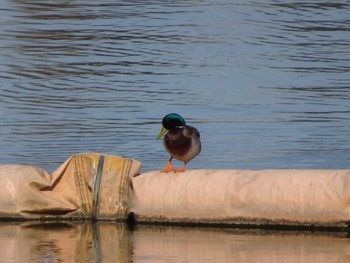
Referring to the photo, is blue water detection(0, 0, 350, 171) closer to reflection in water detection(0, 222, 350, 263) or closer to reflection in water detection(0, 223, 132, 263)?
reflection in water detection(0, 223, 132, 263)

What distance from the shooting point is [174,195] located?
865 cm

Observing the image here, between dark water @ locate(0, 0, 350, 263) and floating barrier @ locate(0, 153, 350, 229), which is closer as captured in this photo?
dark water @ locate(0, 0, 350, 263)

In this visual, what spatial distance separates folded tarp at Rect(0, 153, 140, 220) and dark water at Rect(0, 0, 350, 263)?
18 cm

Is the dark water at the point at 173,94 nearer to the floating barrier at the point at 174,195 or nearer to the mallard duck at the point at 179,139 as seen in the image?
the floating barrier at the point at 174,195

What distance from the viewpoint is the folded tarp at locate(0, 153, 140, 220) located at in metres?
8.78

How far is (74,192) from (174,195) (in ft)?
2.25

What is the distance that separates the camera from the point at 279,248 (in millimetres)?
7723

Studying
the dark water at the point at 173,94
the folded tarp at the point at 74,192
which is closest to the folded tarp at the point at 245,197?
the folded tarp at the point at 74,192

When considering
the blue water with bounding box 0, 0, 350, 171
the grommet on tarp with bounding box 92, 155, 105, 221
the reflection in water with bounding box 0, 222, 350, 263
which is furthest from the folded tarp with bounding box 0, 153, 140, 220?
the blue water with bounding box 0, 0, 350, 171

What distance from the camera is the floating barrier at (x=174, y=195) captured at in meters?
8.34

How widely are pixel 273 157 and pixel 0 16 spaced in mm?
9621

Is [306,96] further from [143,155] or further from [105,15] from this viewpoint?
[105,15]

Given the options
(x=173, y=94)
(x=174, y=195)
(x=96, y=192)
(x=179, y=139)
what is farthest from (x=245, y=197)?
(x=173, y=94)

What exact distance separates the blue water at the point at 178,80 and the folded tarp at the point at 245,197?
1.65 m
